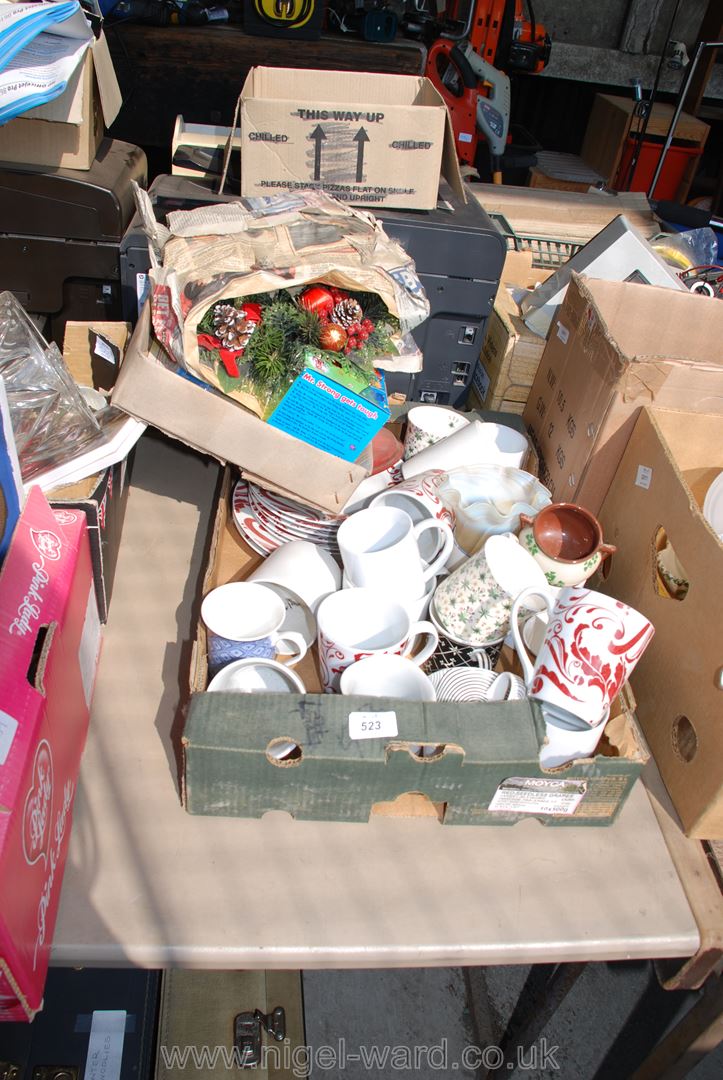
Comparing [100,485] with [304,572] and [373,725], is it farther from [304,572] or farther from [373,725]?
[373,725]

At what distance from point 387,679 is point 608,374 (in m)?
0.55

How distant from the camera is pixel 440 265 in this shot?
134 centimetres

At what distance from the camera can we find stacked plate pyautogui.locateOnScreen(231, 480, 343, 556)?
42.4 inches

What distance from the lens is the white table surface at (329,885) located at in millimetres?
750

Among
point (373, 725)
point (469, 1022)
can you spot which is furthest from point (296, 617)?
point (469, 1022)

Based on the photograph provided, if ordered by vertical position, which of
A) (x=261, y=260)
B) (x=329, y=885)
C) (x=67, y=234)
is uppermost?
(x=261, y=260)

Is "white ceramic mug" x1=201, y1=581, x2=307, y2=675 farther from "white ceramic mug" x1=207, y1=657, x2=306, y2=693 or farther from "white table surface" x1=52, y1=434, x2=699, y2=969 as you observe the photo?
"white table surface" x1=52, y1=434, x2=699, y2=969

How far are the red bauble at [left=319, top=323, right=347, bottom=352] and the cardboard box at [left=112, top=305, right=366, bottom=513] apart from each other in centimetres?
15

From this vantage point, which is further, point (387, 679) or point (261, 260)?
point (261, 260)

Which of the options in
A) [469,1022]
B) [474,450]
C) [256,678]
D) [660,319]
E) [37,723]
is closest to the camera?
[37,723]

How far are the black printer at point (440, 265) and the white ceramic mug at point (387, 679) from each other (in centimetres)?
72

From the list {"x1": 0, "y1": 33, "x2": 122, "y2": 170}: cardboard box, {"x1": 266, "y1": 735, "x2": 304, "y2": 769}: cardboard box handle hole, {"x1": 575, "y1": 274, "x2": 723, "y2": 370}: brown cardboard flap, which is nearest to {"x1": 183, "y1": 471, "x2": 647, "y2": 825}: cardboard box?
{"x1": 266, "y1": 735, "x2": 304, "y2": 769}: cardboard box handle hole

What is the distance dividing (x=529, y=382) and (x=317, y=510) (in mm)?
613

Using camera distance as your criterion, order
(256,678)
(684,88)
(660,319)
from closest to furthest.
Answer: (256,678), (660,319), (684,88)
